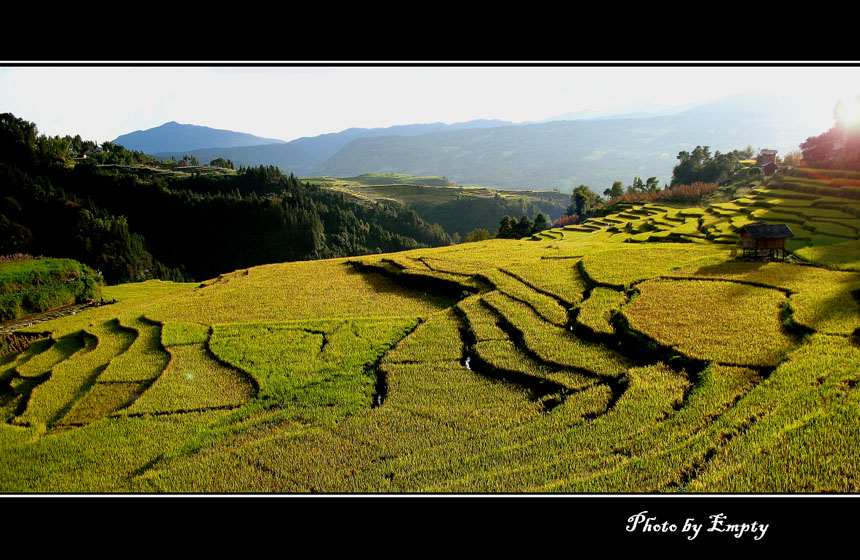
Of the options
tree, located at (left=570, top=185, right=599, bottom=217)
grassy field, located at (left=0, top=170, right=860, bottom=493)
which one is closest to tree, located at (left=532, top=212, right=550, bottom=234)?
tree, located at (left=570, top=185, right=599, bottom=217)

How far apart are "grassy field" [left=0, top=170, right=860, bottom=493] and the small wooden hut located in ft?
2.37

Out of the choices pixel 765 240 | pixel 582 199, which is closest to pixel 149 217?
pixel 582 199

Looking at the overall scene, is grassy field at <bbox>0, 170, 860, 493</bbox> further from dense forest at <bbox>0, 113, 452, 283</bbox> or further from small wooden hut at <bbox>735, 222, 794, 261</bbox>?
dense forest at <bbox>0, 113, 452, 283</bbox>

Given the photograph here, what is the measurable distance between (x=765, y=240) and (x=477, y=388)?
1205cm

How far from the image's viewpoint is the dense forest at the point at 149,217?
51656 millimetres

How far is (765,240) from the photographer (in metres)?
13.8

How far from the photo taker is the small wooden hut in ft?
44.9

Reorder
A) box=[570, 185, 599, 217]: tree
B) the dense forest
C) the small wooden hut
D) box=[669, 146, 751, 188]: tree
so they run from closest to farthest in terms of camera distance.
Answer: the small wooden hut < the dense forest < box=[669, 146, 751, 188]: tree < box=[570, 185, 599, 217]: tree

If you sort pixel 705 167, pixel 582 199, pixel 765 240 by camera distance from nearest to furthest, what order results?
1. pixel 765 240
2. pixel 705 167
3. pixel 582 199

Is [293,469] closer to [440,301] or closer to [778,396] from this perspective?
[778,396]

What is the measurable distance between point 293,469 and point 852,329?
31.8 ft

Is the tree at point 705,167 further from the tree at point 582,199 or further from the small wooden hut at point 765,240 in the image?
the small wooden hut at point 765,240

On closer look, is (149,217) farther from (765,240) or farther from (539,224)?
(765,240)

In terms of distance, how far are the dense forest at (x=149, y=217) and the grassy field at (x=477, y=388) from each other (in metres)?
46.2
